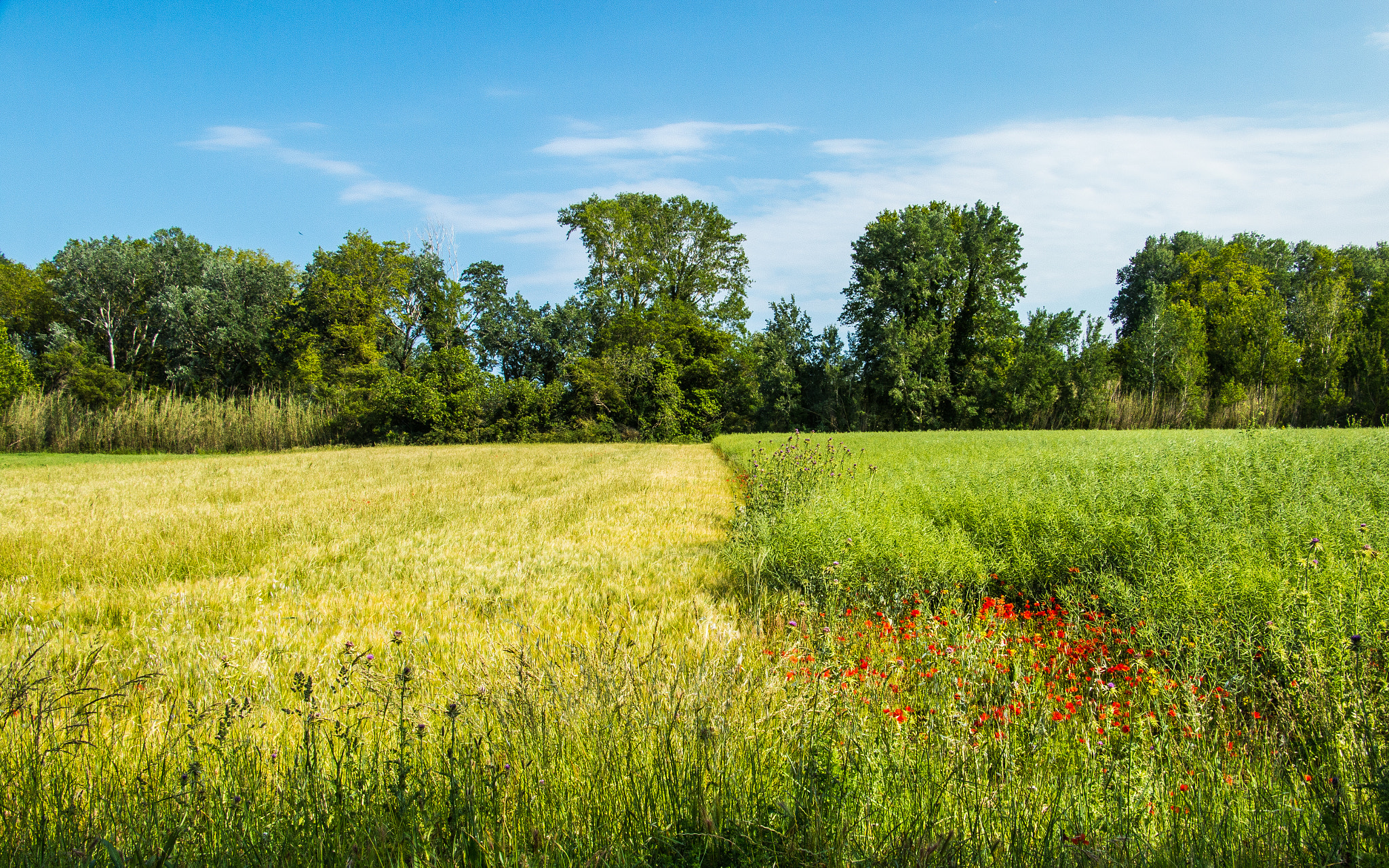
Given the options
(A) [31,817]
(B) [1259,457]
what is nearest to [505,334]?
(B) [1259,457]

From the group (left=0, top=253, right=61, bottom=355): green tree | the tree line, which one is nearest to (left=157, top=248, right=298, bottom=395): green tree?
the tree line

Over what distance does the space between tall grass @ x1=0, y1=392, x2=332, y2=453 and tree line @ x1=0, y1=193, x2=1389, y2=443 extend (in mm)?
4258

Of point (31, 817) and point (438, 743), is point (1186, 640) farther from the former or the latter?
point (31, 817)

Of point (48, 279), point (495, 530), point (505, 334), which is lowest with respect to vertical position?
point (495, 530)

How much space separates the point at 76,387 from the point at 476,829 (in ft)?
169

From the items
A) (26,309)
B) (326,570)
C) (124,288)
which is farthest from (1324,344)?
(26,309)

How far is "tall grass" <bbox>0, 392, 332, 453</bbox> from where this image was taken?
31219mm

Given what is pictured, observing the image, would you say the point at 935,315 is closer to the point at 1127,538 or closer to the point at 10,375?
the point at 1127,538

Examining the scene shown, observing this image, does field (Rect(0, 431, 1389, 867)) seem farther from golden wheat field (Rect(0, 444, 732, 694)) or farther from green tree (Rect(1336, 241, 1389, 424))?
green tree (Rect(1336, 241, 1389, 424))

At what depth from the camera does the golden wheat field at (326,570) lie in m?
4.35

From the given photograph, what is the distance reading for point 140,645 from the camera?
4398mm

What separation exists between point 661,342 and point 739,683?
3866 cm

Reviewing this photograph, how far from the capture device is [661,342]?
41188 millimetres

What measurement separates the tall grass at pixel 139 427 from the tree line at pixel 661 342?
4.26m
